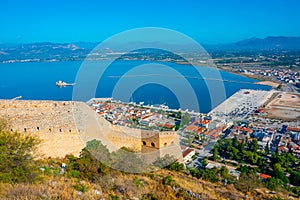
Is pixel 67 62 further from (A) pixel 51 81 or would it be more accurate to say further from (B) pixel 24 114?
(B) pixel 24 114

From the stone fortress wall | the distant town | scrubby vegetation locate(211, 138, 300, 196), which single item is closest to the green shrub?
the stone fortress wall

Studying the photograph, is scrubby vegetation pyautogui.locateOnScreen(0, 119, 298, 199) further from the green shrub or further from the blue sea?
the blue sea

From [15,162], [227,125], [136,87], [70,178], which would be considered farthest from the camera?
[136,87]

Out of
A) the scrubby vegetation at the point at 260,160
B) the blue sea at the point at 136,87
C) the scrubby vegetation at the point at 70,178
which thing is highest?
the scrubby vegetation at the point at 70,178

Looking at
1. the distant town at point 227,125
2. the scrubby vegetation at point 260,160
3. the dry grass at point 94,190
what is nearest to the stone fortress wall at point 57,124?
the dry grass at point 94,190

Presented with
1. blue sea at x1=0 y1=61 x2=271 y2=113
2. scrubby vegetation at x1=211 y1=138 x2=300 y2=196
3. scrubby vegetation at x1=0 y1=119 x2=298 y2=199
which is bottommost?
scrubby vegetation at x1=211 y1=138 x2=300 y2=196

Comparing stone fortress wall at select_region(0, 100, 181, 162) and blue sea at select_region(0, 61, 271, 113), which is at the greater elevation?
Answer: stone fortress wall at select_region(0, 100, 181, 162)

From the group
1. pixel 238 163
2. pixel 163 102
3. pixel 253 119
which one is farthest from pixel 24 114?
pixel 163 102

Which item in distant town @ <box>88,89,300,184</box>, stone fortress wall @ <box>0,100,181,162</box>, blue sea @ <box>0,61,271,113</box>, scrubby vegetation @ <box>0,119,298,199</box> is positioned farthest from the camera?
blue sea @ <box>0,61,271,113</box>

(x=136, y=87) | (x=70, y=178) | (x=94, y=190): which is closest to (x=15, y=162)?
(x=70, y=178)

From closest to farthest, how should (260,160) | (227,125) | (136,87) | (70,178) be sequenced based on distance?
(70,178)
(260,160)
(227,125)
(136,87)

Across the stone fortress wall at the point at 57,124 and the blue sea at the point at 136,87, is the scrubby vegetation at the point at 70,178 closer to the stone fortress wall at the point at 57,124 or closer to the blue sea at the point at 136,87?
the stone fortress wall at the point at 57,124

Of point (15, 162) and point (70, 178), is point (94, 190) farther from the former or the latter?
point (15, 162)

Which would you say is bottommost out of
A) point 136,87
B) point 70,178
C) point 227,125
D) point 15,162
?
point 227,125
